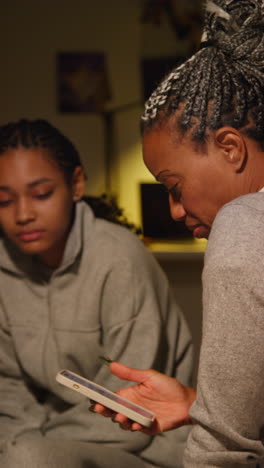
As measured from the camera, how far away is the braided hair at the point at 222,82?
83 cm

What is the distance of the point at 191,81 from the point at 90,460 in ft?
2.22

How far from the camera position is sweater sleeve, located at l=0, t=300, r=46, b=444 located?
1258 mm

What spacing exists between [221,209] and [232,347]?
165 millimetres

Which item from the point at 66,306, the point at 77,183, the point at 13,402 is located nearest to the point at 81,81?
the point at 77,183

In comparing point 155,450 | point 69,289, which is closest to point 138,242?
point 69,289

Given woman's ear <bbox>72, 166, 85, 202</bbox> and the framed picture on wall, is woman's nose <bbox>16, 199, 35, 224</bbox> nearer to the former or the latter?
woman's ear <bbox>72, 166, 85, 202</bbox>

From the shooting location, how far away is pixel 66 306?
1.26 m

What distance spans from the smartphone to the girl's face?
376 millimetres

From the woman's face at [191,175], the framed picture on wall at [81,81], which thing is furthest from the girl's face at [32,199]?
the framed picture on wall at [81,81]

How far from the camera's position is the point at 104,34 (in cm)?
226

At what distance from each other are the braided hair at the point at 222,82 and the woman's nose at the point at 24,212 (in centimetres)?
40

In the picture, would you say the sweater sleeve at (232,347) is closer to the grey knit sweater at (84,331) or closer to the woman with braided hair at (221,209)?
the woman with braided hair at (221,209)

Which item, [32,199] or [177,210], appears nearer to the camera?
[177,210]

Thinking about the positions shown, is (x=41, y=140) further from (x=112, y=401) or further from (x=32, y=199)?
(x=112, y=401)
